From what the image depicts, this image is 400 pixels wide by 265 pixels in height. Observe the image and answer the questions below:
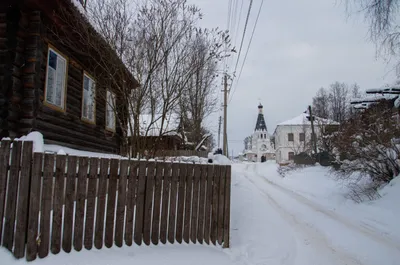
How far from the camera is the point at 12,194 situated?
3.44 meters

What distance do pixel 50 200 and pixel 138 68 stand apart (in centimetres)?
400

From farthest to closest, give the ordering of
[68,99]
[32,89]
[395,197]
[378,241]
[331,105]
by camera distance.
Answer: [331,105], [68,99], [395,197], [32,89], [378,241]

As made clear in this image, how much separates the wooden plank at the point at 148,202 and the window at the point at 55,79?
4.47 metres

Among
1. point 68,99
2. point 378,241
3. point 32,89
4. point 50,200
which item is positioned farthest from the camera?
point 68,99

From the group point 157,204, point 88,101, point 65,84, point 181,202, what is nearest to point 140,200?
point 157,204

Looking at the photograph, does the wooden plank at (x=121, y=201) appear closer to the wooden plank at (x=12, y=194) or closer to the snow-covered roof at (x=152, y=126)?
the wooden plank at (x=12, y=194)

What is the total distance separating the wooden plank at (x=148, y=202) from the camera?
4.03m

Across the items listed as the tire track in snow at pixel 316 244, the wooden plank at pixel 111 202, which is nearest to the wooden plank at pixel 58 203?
the wooden plank at pixel 111 202

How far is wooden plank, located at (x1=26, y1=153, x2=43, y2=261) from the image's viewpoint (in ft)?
11.0

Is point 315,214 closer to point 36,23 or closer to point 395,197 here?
point 395,197

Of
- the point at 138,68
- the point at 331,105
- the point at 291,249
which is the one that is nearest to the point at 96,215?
the point at 291,249

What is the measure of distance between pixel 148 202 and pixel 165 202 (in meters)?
0.27

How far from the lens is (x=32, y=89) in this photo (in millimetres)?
6266

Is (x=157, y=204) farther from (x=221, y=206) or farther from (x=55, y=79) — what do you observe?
(x=55, y=79)
